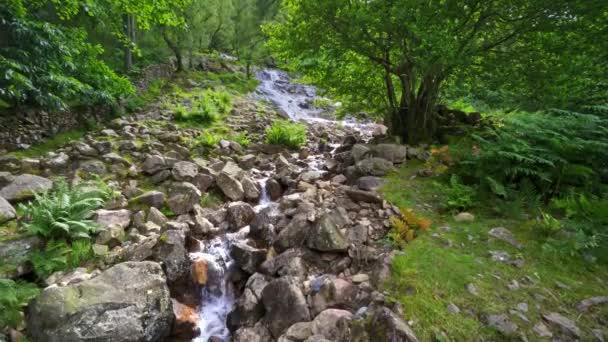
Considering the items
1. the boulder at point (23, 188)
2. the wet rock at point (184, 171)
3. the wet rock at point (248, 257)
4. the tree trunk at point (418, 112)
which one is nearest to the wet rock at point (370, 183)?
the wet rock at point (248, 257)

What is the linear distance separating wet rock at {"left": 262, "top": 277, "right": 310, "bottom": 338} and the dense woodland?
1136 mm

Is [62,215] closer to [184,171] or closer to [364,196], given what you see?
[184,171]

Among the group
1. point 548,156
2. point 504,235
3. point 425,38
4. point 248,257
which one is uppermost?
point 425,38

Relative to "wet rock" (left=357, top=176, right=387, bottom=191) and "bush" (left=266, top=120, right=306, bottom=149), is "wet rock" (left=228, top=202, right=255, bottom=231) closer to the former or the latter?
"wet rock" (left=357, top=176, right=387, bottom=191)

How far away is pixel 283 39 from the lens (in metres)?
8.21

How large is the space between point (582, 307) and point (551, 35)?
5.83 m

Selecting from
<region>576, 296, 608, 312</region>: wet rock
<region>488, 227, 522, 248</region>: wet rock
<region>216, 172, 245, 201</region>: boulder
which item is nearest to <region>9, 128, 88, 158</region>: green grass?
<region>216, 172, 245, 201</region>: boulder

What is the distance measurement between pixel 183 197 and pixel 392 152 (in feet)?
17.1

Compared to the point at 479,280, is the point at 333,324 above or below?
below

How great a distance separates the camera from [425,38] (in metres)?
5.73

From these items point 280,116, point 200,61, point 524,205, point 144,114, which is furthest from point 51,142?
point 200,61

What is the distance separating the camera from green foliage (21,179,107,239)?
474 centimetres

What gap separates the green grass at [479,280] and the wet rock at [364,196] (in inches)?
47.3

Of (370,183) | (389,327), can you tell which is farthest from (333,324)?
(370,183)
